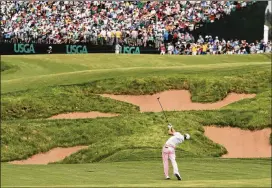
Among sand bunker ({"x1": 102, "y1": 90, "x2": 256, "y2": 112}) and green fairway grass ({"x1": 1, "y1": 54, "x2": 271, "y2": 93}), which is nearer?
sand bunker ({"x1": 102, "y1": 90, "x2": 256, "y2": 112})

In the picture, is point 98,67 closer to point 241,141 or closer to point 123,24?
point 123,24

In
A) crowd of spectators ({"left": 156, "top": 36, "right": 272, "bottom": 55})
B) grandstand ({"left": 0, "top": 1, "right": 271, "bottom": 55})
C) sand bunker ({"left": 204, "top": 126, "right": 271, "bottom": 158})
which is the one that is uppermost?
grandstand ({"left": 0, "top": 1, "right": 271, "bottom": 55})

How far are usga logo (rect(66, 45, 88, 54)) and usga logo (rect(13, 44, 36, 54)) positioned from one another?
2707 millimetres

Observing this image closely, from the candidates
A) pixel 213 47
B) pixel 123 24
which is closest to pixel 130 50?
pixel 123 24

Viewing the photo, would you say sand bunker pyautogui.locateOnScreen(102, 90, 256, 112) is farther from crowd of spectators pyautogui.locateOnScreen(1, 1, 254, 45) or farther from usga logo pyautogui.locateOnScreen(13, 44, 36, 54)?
usga logo pyautogui.locateOnScreen(13, 44, 36, 54)

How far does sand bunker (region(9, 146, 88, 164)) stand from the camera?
33031mm

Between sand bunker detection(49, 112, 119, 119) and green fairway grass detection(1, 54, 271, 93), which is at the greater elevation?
green fairway grass detection(1, 54, 271, 93)

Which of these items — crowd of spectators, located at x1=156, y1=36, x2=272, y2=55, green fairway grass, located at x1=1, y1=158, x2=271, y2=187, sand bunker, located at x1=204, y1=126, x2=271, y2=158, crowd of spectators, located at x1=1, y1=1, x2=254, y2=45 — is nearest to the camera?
green fairway grass, located at x1=1, y1=158, x2=271, y2=187

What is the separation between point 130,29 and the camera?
59.6m

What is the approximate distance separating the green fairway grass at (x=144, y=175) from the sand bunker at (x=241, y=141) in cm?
500

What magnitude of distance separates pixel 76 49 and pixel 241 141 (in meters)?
23.7

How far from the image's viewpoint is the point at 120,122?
36.9 meters

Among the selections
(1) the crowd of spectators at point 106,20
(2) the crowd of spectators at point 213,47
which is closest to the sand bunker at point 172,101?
(1) the crowd of spectators at point 106,20

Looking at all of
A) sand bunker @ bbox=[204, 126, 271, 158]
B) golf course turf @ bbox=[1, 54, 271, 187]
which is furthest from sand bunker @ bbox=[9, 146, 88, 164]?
sand bunker @ bbox=[204, 126, 271, 158]
